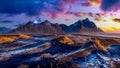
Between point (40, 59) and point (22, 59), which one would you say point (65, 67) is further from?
point (22, 59)

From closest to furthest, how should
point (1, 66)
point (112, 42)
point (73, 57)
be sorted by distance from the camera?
point (1, 66) → point (73, 57) → point (112, 42)

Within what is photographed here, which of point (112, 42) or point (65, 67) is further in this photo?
point (112, 42)

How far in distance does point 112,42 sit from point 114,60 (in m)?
20.1

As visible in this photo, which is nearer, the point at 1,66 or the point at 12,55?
the point at 1,66

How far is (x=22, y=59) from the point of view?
153 feet

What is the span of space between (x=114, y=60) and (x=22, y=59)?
14200 mm

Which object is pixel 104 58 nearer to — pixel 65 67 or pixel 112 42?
pixel 65 67

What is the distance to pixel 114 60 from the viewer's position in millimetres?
46312

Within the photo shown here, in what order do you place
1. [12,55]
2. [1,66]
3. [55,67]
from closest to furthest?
[55,67], [1,66], [12,55]

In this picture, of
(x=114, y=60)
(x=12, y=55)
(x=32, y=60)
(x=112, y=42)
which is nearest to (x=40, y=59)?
(x=32, y=60)

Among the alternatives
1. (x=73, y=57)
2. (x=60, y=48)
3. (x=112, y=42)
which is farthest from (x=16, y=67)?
(x=112, y=42)

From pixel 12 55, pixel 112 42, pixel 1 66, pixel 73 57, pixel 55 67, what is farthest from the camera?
pixel 112 42

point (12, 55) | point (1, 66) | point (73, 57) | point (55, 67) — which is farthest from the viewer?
point (12, 55)

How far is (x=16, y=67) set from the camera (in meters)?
41.8
